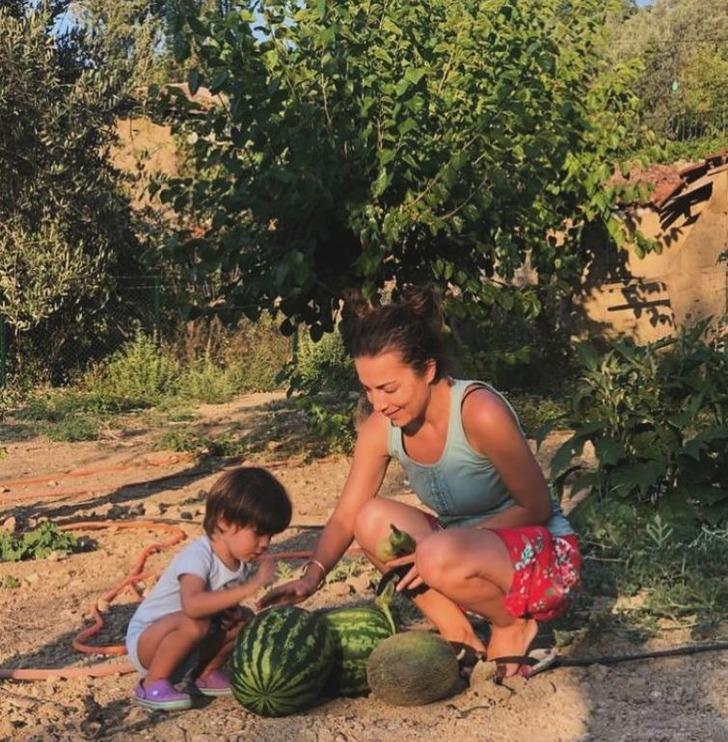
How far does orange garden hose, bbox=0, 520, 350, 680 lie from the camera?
13.7 feet

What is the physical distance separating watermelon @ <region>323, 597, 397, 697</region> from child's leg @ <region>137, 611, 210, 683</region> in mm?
468

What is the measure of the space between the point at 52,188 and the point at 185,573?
444 inches

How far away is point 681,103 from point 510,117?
3088cm

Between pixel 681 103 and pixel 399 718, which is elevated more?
pixel 681 103

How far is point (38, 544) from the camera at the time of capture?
622 cm

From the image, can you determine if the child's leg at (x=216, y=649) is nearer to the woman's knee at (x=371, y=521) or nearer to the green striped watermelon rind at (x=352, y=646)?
the green striped watermelon rind at (x=352, y=646)

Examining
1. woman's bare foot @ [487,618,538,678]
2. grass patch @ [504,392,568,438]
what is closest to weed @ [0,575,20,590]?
woman's bare foot @ [487,618,538,678]

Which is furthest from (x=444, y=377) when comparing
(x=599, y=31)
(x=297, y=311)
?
(x=599, y=31)

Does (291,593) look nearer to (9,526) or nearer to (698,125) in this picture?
(9,526)

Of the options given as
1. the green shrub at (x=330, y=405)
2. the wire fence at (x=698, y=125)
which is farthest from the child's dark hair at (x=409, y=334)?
the wire fence at (x=698, y=125)

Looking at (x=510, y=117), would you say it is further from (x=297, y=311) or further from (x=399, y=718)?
(x=399, y=718)

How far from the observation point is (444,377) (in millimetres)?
3873

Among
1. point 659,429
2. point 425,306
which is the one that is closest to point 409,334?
point 425,306

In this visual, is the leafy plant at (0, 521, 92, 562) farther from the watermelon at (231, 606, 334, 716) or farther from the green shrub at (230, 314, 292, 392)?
the green shrub at (230, 314, 292, 392)
